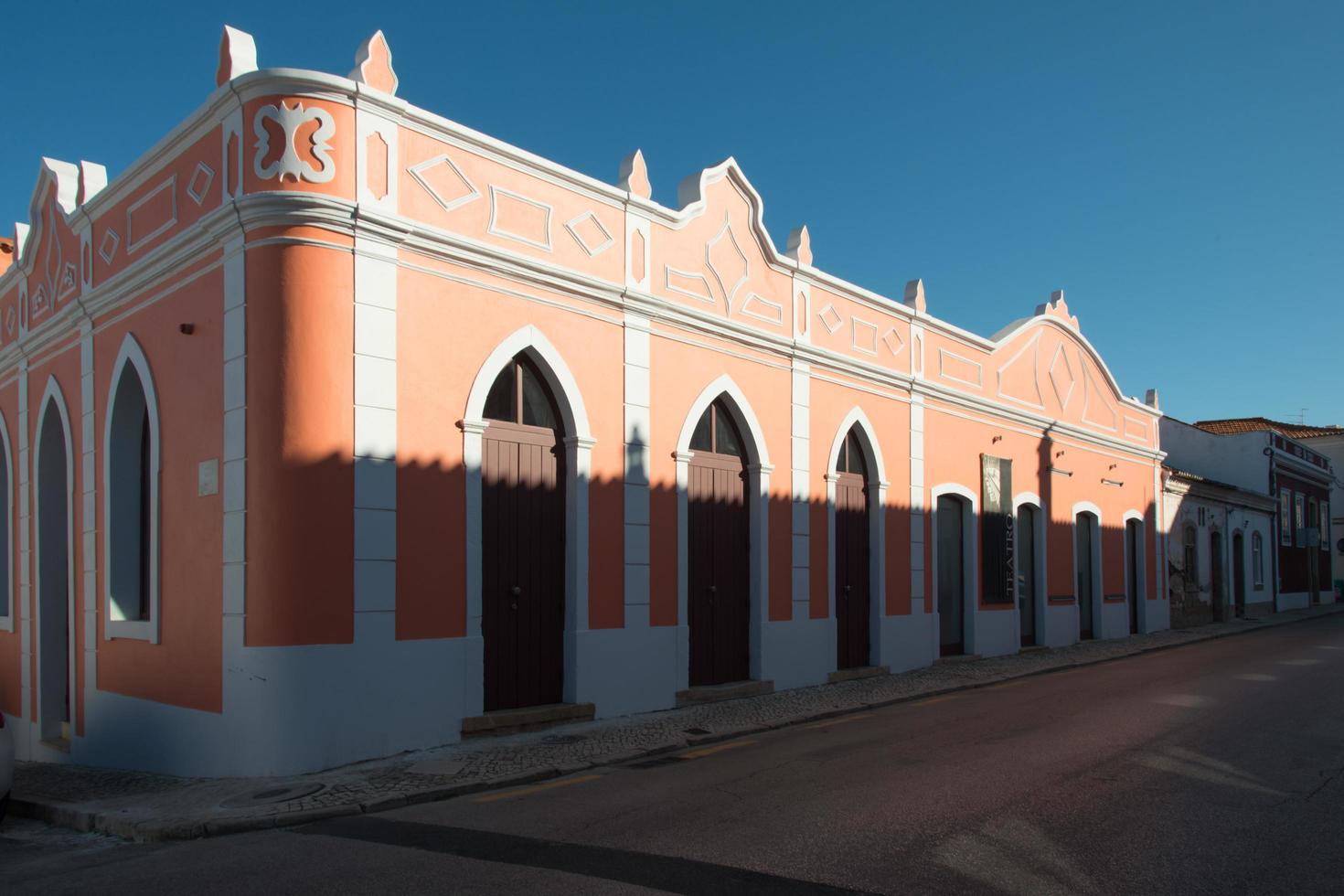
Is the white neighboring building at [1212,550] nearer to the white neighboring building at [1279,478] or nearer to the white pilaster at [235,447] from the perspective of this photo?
the white neighboring building at [1279,478]

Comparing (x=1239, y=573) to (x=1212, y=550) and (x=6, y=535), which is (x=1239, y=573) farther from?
(x=6, y=535)

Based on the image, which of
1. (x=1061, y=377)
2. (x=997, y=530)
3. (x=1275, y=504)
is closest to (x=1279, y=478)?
A: (x=1275, y=504)

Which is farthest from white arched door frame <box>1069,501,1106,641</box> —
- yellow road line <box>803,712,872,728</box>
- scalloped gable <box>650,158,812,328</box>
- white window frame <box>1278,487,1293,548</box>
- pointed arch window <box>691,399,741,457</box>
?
white window frame <box>1278,487,1293,548</box>

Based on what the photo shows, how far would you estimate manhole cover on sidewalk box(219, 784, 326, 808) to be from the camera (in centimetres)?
716

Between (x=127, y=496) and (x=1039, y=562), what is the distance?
15929 mm

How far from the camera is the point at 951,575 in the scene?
57.4ft

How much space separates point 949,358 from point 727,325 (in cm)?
643

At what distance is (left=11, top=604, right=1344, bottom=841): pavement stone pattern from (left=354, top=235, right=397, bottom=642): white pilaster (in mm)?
1296

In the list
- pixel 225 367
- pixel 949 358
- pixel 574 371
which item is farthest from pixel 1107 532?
pixel 225 367

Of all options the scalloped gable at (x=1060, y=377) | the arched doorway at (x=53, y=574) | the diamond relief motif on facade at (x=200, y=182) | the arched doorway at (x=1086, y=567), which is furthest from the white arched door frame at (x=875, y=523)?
the arched doorway at (x=53, y=574)

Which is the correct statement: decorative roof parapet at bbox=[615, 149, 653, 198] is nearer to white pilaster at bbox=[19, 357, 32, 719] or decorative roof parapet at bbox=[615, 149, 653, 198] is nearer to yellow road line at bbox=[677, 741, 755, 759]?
yellow road line at bbox=[677, 741, 755, 759]

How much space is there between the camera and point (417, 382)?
9.27 metres

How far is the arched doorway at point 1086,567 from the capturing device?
21969 mm

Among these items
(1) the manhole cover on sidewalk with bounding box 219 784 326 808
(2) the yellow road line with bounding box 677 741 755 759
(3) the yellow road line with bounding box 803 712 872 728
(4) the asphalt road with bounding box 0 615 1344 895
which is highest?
(4) the asphalt road with bounding box 0 615 1344 895
